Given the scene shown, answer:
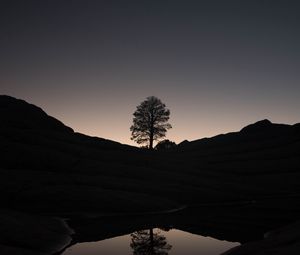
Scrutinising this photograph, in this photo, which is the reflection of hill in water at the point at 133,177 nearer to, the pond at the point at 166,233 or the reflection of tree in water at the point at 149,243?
the pond at the point at 166,233

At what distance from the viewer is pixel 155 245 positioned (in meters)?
40.5

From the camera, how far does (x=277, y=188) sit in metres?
91.0

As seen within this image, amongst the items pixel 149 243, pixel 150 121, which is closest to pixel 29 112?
pixel 150 121

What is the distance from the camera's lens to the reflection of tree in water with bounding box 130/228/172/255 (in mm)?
37750

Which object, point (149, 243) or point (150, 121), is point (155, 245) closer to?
point (149, 243)

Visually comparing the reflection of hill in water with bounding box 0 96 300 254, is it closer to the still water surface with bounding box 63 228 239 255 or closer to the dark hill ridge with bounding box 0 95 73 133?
the dark hill ridge with bounding box 0 95 73 133

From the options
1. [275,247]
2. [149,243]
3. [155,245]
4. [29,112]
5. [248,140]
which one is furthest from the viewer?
[248,140]

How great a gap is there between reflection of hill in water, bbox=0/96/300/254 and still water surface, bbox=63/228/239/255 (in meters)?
10.4

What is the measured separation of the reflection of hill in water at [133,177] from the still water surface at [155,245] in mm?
10360

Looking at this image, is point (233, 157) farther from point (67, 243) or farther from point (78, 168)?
point (67, 243)

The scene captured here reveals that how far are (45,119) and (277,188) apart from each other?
73.5 m

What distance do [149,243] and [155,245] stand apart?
1083 mm

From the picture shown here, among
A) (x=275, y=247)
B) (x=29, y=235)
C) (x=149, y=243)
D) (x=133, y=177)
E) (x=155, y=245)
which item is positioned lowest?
(x=155, y=245)

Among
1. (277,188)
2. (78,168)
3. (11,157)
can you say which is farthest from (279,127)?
(11,157)
